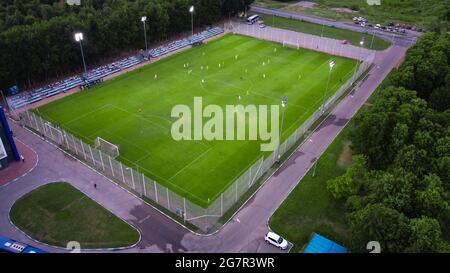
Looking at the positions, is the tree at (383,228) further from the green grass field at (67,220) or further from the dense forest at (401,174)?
the green grass field at (67,220)

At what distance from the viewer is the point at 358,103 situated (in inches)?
2274

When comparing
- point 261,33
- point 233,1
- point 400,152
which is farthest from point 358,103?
point 233,1

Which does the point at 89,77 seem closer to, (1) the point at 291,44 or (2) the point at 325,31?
(1) the point at 291,44

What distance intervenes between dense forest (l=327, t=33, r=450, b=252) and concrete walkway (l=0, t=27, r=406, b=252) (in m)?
5.81

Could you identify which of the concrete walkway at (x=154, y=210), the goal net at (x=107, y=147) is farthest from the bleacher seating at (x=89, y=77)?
the goal net at (x=107, y=147)

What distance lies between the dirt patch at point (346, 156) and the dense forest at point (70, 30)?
4666cm

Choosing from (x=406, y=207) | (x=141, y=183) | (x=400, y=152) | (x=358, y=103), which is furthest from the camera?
(x=358, y=103)

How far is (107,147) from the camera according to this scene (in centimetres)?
4409

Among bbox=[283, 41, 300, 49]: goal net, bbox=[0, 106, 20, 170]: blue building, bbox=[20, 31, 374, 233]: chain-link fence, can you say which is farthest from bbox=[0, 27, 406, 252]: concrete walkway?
bbox=[283, 41, 300, 49]: goal net

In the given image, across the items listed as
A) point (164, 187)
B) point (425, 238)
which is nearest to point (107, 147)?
→ point (164, 187)

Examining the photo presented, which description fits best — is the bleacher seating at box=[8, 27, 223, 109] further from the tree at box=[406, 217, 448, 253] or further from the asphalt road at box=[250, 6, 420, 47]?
the tree at box=[406, 217, 448, 253]

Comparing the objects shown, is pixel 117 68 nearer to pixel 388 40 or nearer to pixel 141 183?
pixel 141 183

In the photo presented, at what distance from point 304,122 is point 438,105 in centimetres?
1848

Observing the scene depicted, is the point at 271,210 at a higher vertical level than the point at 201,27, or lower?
lower
